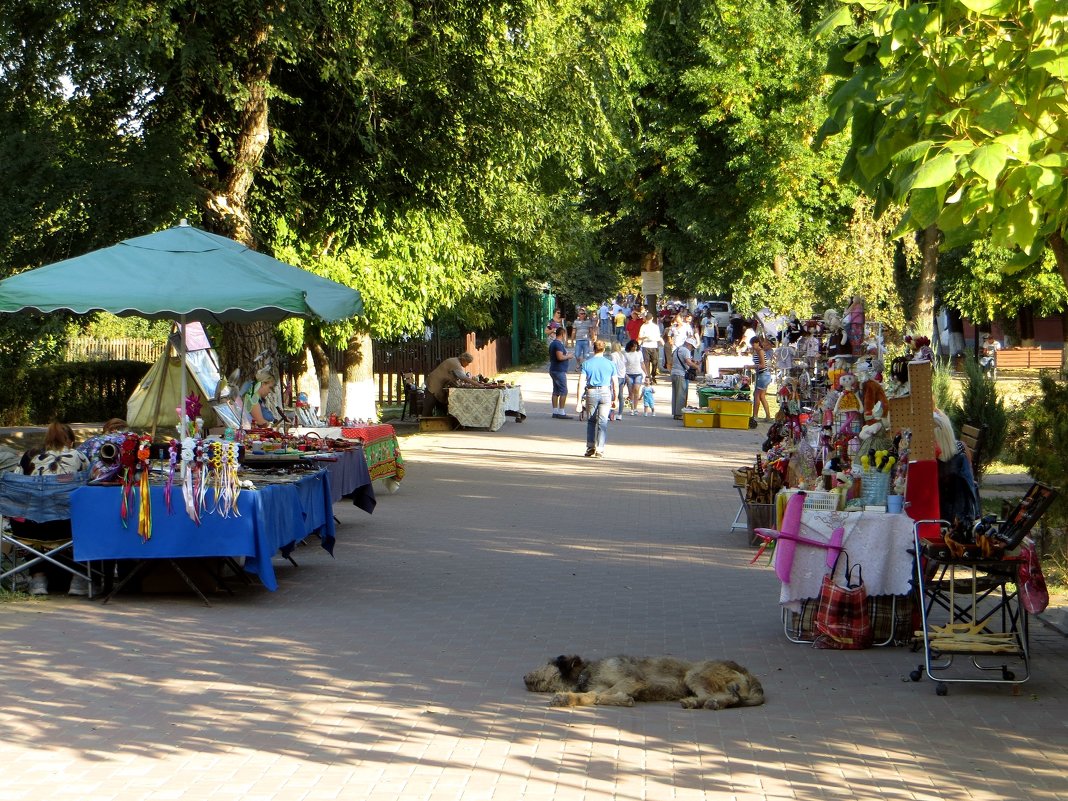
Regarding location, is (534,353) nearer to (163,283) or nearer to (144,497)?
(163,283)

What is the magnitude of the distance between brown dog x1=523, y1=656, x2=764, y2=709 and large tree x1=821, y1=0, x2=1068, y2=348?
2.78 metres

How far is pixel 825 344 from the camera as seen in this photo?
1387cm

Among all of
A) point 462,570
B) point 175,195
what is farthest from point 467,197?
point 462,570

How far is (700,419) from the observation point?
27.5 metres

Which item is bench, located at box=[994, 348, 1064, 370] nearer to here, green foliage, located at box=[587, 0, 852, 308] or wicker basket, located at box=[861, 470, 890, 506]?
green foliage, located at box=[587, 0, 852, 308]

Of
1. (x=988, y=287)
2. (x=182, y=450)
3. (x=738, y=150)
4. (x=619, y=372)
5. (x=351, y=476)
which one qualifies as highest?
(x=738, y=150)

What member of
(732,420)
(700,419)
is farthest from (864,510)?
(700,419)

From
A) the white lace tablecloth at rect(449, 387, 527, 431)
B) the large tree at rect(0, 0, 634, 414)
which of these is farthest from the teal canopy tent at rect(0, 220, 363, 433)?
the white lace tablecloth at rect(449, 387, 527, 431)

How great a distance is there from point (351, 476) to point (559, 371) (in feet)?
47.1

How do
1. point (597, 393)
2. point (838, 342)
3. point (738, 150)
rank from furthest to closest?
point (738, 150) < point (597, 393) < point (838, 342)

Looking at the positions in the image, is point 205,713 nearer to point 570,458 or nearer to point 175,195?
point 175,195

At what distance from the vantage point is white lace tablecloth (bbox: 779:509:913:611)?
8.99 m

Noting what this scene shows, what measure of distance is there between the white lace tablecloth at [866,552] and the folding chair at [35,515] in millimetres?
5637

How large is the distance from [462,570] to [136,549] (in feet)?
9.71
